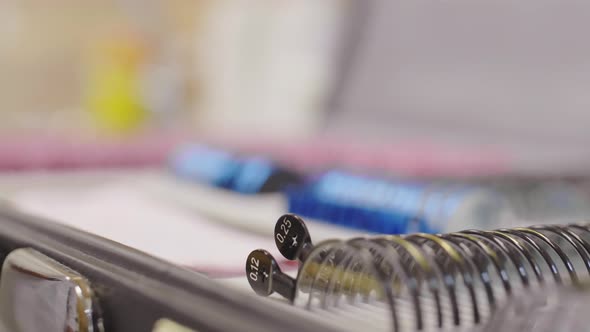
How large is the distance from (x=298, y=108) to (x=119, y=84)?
18.2 inches

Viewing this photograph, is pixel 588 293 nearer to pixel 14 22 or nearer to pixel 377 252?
pixel 377 252

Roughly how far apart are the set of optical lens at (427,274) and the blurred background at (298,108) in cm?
12

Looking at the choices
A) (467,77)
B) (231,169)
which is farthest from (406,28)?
(231,169)

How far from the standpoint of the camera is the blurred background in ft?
2.36

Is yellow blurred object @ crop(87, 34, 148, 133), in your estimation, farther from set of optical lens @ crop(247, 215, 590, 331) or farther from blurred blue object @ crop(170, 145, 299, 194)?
set of optical lens @ crop(247, 215, 590, 331)

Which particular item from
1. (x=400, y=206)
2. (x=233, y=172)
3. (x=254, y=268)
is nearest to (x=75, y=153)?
(x=233, y=172)

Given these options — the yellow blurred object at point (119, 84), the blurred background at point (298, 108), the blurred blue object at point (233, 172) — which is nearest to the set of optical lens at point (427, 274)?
the blurred background at point (298, 108)

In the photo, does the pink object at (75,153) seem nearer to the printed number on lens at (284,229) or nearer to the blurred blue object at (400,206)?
the blurred blue object at (400,206)

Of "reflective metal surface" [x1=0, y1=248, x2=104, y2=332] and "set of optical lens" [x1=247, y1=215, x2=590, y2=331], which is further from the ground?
"set of optical lens" [x1=247, y1=215, x2=590, y2=331]

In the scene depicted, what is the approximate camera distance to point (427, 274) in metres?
0.32

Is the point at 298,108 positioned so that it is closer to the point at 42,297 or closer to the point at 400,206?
the point at 400,206

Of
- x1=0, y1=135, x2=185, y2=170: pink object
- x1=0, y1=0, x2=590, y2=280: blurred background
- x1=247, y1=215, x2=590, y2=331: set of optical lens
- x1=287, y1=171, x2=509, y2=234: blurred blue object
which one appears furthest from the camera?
x1=0, y1=135, x2=185, y2=170: pink object

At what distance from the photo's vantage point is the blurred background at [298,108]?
72cm

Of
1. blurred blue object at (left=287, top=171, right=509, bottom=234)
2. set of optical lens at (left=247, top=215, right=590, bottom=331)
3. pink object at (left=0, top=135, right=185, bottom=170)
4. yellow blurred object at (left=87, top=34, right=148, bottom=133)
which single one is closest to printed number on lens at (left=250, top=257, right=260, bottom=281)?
set of optical lens at (left=247, top=215, right=590, bottom=331)
